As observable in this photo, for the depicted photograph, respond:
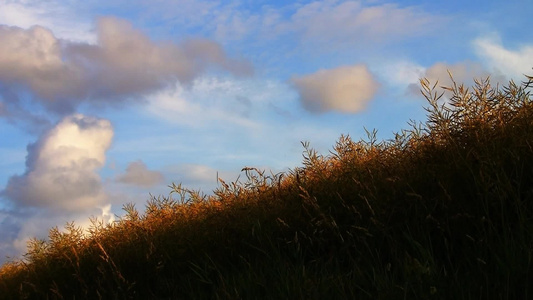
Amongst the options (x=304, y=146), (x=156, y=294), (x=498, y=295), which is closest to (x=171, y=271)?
(x=156, y=294)

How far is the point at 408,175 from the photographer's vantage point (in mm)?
5648

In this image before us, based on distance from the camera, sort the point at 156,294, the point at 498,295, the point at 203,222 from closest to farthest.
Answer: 1. the point at 498,295
2. the point at 156,294
3. the point at 203,222

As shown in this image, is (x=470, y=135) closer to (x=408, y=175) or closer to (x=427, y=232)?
(x=408, y=175)

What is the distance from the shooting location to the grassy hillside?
3.85 m

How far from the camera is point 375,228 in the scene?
16.6 ft

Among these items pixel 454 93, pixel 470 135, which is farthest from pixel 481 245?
pixel 454 93

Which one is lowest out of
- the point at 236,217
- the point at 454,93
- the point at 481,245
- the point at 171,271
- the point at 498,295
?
the point at 498,295

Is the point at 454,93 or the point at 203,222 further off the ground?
the point at 454,93

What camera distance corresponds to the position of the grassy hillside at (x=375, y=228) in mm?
3848

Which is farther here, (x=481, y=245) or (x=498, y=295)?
(x=481, y=245)

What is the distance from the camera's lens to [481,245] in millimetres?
4230

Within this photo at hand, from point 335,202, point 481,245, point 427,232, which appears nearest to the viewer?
point 481,245

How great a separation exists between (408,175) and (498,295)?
2428mm

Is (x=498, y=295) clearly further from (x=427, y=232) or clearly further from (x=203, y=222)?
(x=203, y=222)
